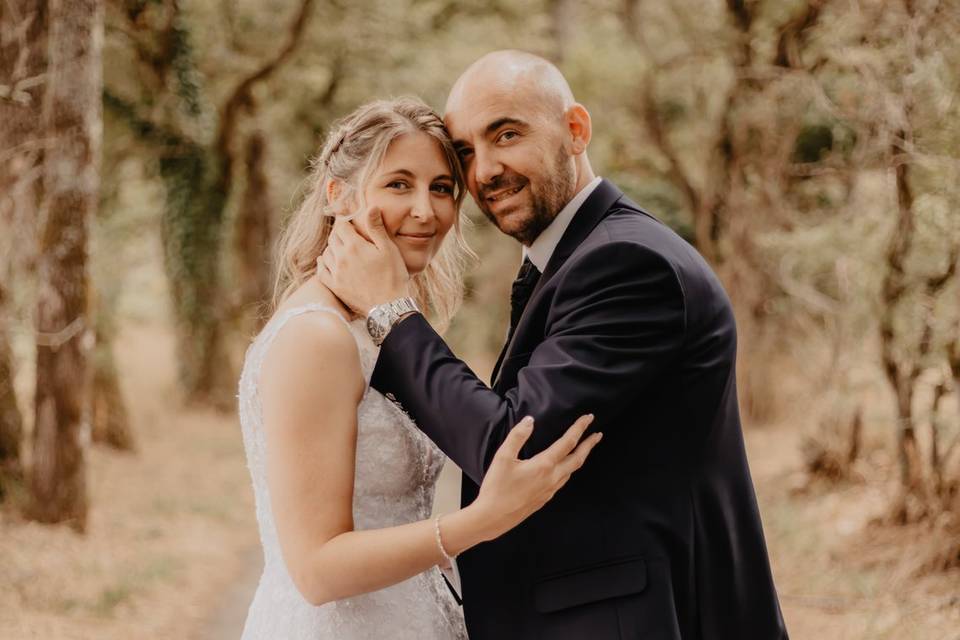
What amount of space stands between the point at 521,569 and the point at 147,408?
13.0 metres

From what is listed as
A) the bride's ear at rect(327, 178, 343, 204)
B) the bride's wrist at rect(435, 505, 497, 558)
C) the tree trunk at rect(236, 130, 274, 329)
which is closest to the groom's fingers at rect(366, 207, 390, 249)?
the bride's ear at rect(327, 178, 343, 204)

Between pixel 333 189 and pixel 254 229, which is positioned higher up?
pixel 254 229

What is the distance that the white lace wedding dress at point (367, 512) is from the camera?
2.36 m

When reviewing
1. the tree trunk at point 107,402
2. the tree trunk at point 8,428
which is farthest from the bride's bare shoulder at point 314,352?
the tree trunk at point 107,402

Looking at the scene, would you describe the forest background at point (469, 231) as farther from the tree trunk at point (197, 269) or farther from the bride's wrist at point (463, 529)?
the bride's wrist at point (463, 529)

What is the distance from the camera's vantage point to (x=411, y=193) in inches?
96.8

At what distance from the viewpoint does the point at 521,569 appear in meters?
2.20

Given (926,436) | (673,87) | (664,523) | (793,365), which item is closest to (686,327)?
(664,523)

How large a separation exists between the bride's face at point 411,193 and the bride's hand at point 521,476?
0.75m

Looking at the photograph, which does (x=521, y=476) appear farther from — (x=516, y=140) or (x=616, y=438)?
(x=516, y=140)

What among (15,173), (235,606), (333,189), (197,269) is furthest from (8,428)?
(197,269)

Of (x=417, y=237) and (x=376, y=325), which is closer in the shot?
(x=376, y=325)

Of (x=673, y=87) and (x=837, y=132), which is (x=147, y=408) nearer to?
(x=673, y=87)

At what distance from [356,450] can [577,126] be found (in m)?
1.13
